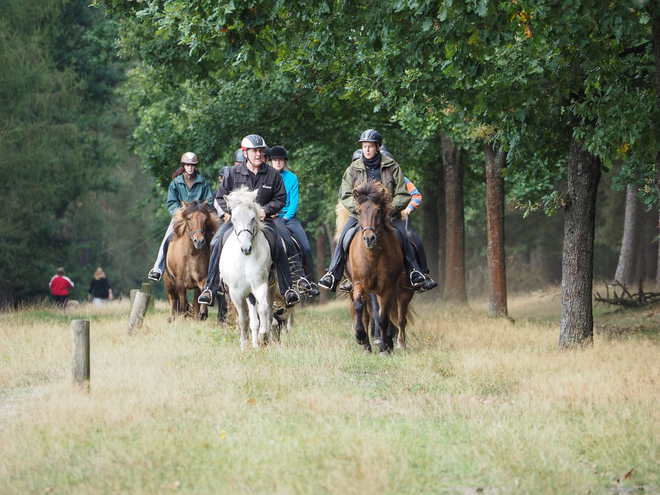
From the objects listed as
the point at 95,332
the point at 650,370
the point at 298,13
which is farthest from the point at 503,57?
the point at 95,332

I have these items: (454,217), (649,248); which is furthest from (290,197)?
(649,248)

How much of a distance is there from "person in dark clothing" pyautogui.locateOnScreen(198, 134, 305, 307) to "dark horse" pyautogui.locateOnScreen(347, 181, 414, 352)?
102cm

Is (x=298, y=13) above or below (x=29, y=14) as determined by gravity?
below

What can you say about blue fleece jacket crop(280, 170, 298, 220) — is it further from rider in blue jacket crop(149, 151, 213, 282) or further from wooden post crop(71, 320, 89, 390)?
wooden post crop(71, 320, 89, 390)

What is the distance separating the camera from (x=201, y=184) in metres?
16.5

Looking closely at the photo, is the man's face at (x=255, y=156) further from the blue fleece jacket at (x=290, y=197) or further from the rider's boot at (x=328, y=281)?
the rider's boot at (x=328, y=281)

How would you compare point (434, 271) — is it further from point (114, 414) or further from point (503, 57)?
point (114, 414)

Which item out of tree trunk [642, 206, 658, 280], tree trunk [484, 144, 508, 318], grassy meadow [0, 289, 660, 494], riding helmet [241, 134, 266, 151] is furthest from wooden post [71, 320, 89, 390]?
tree trunk [642, 206, 658, 280]

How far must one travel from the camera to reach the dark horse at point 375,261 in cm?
1145

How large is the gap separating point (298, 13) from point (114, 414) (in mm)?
5126

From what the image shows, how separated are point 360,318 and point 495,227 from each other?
846cm

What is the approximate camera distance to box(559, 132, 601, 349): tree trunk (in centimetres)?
1247

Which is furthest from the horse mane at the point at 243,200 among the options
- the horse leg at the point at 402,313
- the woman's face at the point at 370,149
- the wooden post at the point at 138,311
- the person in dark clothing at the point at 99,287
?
the person in dark clothing at the point at 99,287

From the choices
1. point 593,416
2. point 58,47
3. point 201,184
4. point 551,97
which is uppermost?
point 58,47
